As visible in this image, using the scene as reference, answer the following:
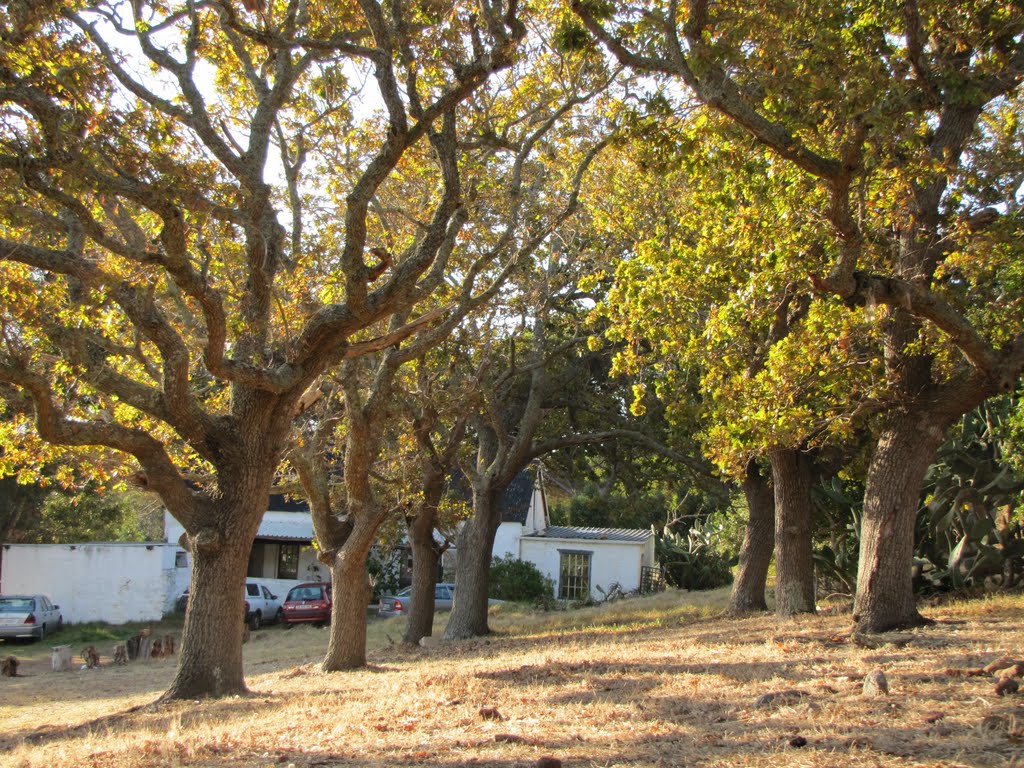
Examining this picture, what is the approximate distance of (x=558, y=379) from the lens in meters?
21.0

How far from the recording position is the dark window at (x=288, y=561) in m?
36.3

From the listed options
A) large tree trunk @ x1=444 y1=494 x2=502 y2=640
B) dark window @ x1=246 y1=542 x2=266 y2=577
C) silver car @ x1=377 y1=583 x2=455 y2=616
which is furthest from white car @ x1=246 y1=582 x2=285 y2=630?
large tree trunk @ x1=444 y1=494 x2=502 y2=640

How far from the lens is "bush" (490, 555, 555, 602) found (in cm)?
3281

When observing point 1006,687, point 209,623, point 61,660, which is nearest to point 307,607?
point 61,660

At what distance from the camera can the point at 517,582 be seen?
32.9m

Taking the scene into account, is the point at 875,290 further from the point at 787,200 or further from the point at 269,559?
the point at 269,559

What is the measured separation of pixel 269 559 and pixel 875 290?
30.8 meters

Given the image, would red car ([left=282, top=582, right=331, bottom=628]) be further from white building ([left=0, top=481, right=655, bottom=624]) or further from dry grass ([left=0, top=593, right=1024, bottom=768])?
dry grass ([left=0, top=593, right=1024, bottom=768])

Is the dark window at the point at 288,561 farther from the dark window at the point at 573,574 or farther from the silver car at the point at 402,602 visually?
the dark window at the point at 573,574

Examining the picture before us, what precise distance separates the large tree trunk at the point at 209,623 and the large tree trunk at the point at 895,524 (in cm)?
766

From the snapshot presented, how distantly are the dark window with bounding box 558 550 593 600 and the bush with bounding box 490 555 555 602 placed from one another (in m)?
1.42

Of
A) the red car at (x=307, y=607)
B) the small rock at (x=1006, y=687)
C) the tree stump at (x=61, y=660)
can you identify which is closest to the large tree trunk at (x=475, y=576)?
the tree stump at (x=61, y=660)

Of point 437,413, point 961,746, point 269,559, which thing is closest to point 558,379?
point 437,413

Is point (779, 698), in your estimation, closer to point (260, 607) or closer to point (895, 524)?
point (895, 524)
